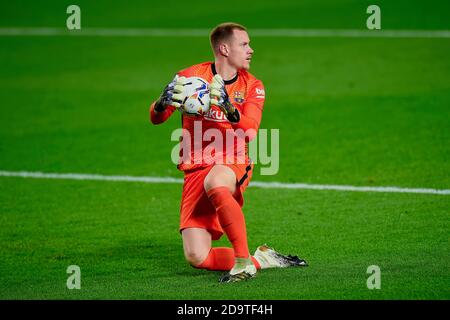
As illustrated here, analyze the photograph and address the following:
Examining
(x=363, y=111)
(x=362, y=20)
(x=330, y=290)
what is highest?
(x=362, y=20)

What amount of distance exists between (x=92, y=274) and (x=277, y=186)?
→ 3.82m

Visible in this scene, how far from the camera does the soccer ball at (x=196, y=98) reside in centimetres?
833

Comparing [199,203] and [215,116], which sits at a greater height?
[215,116]

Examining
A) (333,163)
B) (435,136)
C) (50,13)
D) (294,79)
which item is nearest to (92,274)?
(333,163)

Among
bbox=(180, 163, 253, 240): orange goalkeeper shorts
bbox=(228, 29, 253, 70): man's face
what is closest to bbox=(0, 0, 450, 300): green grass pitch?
bbox=(180, 163, 253, 240): orange goalkeeper shorts

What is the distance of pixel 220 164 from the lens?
862cm

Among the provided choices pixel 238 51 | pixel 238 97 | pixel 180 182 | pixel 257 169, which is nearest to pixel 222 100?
pixel 238 97

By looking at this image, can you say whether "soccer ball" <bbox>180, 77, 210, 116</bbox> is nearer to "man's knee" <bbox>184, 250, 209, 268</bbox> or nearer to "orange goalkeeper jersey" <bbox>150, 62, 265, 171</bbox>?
"orange goalkeeper jersey" <bbox>150, 62, 265, 171</bbox>

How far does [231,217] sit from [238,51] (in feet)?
5.04

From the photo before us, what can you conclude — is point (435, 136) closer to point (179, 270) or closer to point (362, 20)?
point (179, 270)

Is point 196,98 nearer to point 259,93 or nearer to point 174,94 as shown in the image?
point 174,94

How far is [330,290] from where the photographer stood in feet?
25.3

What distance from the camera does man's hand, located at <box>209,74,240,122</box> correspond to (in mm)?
8148

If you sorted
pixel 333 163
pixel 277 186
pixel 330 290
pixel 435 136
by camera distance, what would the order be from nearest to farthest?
pixel 330 290 → pixel 277 186 → pixel 333 163 → pixel 435 136
